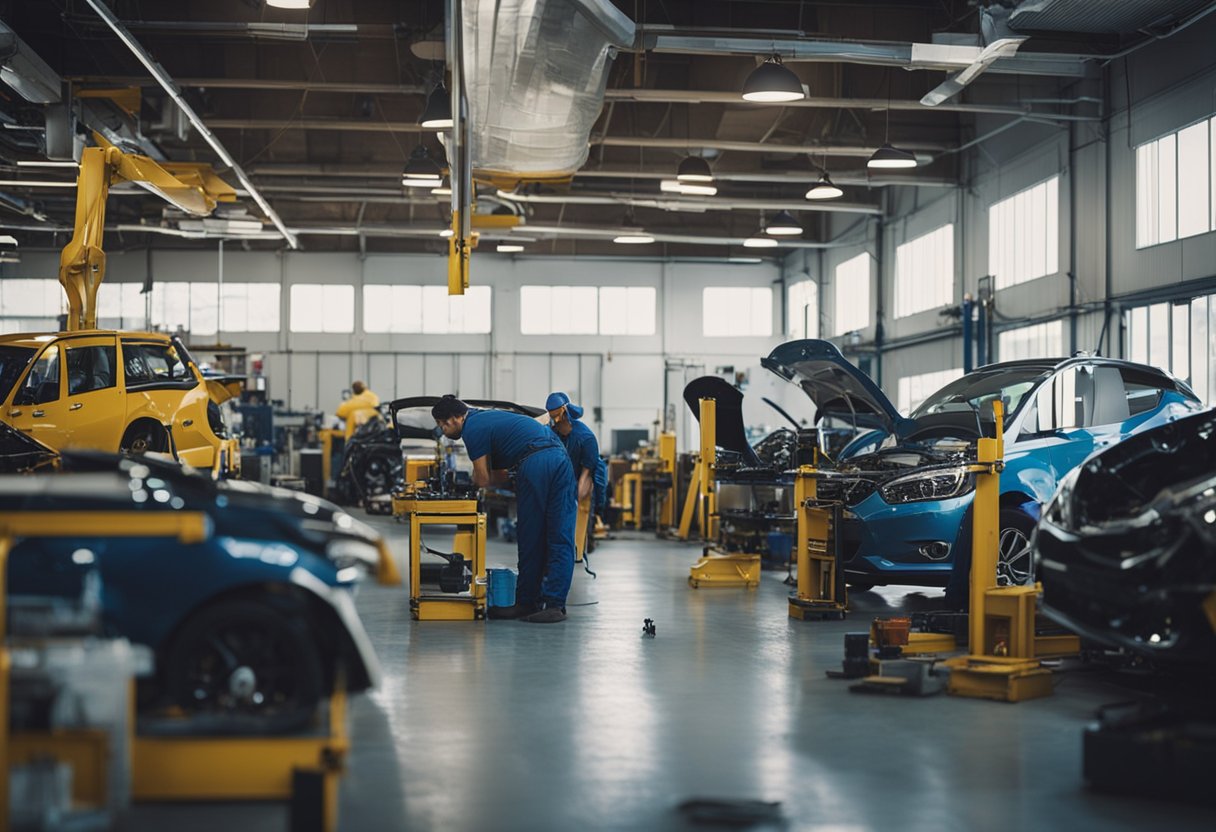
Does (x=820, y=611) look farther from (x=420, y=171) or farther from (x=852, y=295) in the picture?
(x=852, y=295)

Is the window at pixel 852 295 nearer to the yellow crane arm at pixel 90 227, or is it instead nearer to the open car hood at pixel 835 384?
the yellow crane arm at pixel 90 227

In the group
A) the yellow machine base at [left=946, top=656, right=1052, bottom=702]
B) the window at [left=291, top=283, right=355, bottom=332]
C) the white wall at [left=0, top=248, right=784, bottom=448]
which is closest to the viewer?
the yellow machine base at [left=946, top=656, right=1052, bottom=702]

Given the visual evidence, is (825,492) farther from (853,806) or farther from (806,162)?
(806,162)

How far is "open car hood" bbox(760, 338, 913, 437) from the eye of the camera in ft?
27.4

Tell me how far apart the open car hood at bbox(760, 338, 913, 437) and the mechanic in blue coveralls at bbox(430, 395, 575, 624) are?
176 cm

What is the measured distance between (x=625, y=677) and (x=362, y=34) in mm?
9336

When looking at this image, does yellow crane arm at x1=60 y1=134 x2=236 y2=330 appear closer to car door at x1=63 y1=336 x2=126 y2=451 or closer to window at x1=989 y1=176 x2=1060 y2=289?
car door at x1=63 y1=336 x2=126 y2=451

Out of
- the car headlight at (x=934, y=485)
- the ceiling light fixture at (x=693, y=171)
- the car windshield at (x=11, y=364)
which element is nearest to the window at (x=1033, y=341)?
the ceiling light fixture at (x=693, y=171)

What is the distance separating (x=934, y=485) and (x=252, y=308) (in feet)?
75.0

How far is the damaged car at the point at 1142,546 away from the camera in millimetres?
4723

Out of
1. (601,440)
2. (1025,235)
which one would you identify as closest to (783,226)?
(1025,235)

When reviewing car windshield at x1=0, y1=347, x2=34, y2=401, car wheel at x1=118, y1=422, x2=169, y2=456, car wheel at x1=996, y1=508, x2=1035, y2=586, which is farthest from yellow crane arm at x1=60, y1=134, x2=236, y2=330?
car wheel at x1=996, y1=508, x2=1035, y2=586

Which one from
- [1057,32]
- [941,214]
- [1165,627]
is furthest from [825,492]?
[941,214]

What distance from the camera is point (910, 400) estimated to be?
21.4 meters
